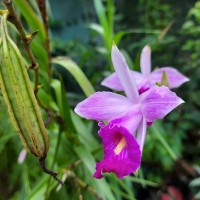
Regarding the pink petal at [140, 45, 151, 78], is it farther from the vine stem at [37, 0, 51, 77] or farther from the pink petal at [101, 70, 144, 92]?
the vine stem at [37, 0, 51, 77]

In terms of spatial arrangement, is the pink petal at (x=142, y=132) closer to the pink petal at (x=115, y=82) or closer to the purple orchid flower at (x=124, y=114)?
the purple orchid flower at (x=124, y=114)

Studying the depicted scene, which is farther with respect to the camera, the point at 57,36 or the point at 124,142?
the point at 57,36

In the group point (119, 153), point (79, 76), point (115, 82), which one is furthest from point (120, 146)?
point (79, 76)

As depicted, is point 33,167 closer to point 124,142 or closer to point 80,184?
point 80,184

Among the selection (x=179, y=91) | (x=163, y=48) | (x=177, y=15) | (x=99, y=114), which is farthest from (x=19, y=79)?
(x=177, y=15)

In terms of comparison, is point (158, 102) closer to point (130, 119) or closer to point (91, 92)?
point (130, 119)
